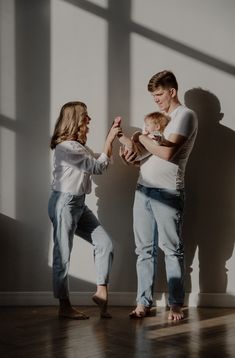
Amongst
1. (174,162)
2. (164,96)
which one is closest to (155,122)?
(164,96)

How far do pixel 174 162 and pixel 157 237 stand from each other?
A: 20.2 inches

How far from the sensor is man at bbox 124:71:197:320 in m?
3.52

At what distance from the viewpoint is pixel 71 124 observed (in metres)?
3.63

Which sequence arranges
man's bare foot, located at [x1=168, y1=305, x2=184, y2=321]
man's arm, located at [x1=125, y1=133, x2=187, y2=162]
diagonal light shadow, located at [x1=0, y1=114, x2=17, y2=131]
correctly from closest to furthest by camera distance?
man's arm, located at [x1=125, y1=133, x2=187, y2=162] < man's bare foot, located at [x1=168, y1=305, x2=184, y2=321] < diagonal light shadow, located at [x1=0, y1=114, x2=17, y2=131]

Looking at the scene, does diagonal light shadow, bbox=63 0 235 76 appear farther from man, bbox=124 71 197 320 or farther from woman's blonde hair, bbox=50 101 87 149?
woman's blonde hair, bbox=50 101 87 149

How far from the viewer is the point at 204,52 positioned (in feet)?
13.2

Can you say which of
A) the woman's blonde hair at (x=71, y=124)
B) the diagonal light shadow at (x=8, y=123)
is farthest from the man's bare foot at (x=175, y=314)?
the diagonal light shadow at (x=8, y=123)

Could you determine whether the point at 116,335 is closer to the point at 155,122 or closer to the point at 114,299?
the point at 114,299

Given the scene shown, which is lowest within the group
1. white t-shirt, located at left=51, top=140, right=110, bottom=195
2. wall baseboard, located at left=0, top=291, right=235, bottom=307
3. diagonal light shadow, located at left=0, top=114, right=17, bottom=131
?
wall baseboard, located at left=0, top=291, right=235, bottom=307

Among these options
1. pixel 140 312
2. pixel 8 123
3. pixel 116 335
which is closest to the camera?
pixel 116 335

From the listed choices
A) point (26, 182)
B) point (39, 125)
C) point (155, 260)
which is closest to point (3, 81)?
point (39, 125)

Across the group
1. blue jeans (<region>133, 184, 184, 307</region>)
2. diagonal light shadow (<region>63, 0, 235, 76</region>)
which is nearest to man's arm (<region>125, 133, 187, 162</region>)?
blue jeans (<region>133, 184, 184, 307</region>)

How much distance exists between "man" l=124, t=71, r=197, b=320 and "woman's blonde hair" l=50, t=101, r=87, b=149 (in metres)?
0.32

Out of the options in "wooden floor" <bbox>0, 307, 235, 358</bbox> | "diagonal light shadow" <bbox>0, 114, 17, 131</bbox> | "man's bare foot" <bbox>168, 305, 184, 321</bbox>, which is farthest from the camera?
"diagonal light shadow" <bbox>0, 114, 17, 131</bbox>
